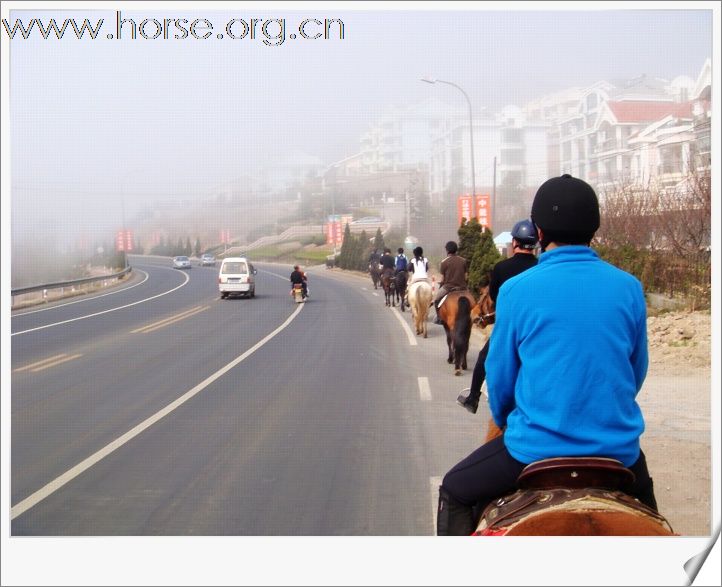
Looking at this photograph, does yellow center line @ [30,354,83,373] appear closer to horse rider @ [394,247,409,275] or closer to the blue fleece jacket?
horse rider @ [394,247,409,275]

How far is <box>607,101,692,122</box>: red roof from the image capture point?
320 inches

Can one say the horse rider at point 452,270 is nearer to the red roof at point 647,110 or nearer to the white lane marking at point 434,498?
the red roof at point 647,110

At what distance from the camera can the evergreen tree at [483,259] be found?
14.4 m

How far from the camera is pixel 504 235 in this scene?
34.0 ft

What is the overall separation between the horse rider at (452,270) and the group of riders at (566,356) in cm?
852

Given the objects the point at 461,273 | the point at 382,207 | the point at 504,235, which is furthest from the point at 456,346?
the point at 382,207

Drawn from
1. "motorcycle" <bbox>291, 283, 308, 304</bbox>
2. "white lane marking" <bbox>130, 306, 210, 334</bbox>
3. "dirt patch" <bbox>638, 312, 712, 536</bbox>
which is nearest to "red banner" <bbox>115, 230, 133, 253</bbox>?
"dirt patch" <bbox>638, 312, 712, 536</bbox>

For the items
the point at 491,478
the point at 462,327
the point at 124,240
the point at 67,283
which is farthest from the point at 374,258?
the point at 491,478

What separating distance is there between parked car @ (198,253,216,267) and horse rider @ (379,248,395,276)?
840cm

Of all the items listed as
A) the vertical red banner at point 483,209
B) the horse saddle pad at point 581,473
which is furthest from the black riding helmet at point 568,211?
the vertical red banner at point 483,209

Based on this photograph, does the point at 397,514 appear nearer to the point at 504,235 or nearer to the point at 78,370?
the point at 504,235

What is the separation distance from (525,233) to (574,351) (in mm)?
2939

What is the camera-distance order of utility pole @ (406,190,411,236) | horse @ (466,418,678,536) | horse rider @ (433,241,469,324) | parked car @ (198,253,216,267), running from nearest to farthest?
horse @ (466,418,678,536)
parked car @ (198,253,216,267)
utility pole @ (406,190,411,236)
horse rider @ (433,241,469,324)

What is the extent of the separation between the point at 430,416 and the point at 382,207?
7.88 feet
